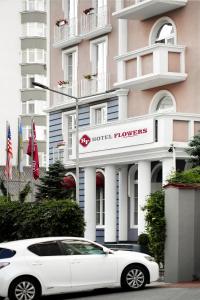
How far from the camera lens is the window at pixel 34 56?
68.1m

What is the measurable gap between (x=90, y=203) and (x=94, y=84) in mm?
5642

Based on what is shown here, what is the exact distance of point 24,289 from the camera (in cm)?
2167

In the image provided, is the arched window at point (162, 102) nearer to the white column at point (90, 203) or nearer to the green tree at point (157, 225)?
the white column at point (90, 203)

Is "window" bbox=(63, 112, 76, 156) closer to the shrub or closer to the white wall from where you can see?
the shrub

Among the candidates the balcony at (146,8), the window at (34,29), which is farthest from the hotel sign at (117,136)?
the window at (34,29)

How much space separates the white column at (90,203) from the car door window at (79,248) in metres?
15.4

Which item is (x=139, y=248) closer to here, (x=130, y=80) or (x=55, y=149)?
(x=130, y=80)

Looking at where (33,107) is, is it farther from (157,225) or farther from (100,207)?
(157,225)

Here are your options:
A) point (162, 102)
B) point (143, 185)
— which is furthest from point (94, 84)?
point (143, 185)

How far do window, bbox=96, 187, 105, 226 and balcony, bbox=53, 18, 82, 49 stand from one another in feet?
22.8

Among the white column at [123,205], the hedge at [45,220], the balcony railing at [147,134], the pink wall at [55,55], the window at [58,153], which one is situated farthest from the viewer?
the pink wall at [55,55]

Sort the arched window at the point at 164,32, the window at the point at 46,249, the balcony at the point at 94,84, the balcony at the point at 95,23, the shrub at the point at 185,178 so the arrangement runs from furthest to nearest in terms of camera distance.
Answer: the balcony at the point at 95,23
the balcony at the point at 94,84
the arched window at the point at 164,32
the shrub at the point at 185,178
the window at the point at 46,249

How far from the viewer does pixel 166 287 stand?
23859 millimetres

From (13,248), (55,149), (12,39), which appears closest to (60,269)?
(13,248)
